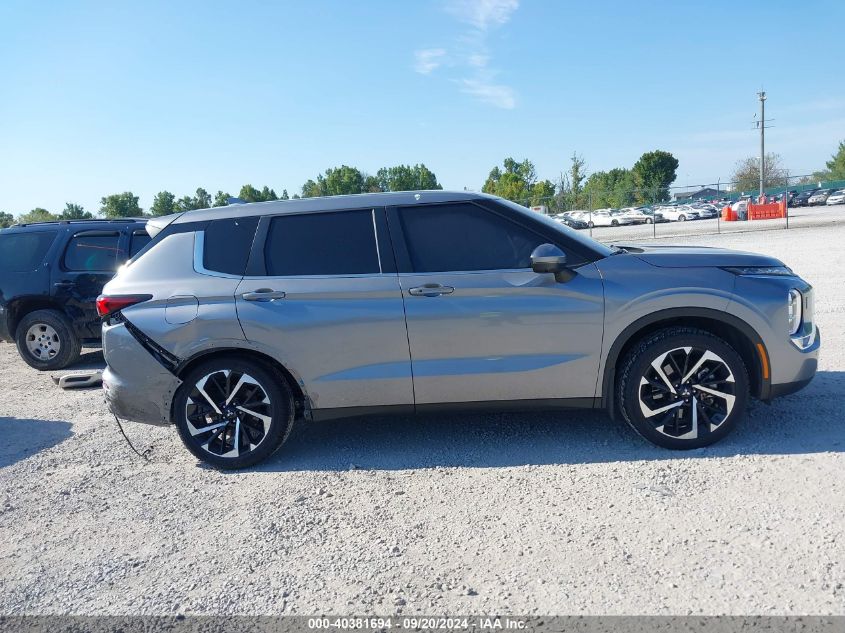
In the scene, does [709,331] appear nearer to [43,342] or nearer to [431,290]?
[431,290]

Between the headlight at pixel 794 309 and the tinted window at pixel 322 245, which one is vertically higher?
the tinted window at pixel 322 245

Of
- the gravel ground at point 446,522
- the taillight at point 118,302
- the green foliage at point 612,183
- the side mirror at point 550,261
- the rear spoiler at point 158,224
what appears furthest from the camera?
the green foliage at point 612,183

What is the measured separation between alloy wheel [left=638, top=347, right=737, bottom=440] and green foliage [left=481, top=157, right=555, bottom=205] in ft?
169

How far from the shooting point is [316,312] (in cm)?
458

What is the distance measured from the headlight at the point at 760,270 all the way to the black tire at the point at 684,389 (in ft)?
1.55

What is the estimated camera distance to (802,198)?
62.2m

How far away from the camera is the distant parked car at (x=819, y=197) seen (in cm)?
6128

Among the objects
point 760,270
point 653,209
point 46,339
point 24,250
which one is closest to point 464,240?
point 760,270

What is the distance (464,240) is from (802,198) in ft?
224

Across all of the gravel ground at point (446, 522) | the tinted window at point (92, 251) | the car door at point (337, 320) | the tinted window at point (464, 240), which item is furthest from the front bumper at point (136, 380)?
the tinted window at point (92, 251)

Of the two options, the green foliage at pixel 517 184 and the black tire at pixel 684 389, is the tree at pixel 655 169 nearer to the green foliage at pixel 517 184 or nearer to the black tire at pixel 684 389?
the green foliage at pixel 517 184

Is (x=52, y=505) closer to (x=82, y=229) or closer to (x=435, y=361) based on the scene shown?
(x=435, y=361)

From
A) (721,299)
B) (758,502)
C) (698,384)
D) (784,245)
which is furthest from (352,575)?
(784,245)

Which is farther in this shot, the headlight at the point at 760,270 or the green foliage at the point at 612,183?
the green foliage at the point at 612,183
